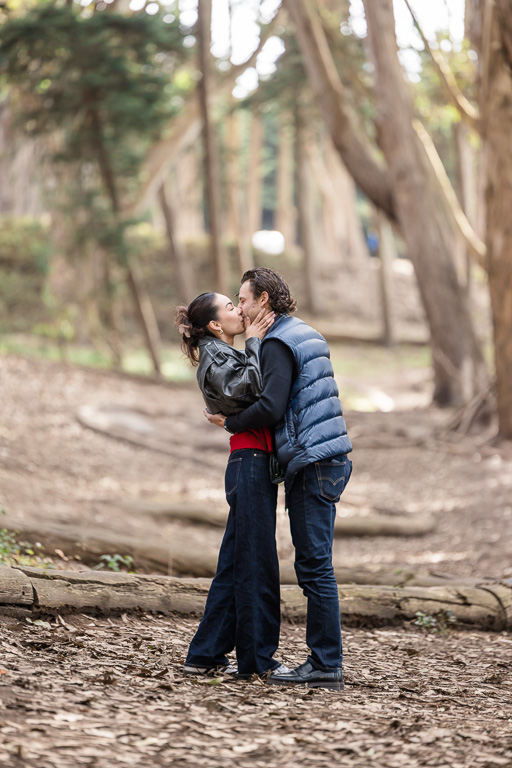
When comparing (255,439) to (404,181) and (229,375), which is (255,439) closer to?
(229,375)

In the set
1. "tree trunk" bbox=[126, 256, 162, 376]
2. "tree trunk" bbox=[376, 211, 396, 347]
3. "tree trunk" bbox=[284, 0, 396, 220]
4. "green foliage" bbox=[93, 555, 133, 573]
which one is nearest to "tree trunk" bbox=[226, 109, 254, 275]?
"tree trunk" bbox=[376, 211, 396, 347]

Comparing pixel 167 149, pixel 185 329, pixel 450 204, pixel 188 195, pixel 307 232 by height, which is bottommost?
pixel 185 329

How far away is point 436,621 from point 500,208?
663 cm

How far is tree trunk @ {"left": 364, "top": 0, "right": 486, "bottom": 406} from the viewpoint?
13.4m

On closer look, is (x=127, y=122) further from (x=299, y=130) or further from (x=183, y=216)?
(x=183, y=216)

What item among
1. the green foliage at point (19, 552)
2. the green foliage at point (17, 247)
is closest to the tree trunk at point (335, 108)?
the green foliage at point (19, 552)

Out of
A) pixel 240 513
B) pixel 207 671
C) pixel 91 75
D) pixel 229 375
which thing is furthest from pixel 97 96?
pixel 207 671

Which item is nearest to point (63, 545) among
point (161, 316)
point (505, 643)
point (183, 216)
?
point (505, 643)

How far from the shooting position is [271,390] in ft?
12.5

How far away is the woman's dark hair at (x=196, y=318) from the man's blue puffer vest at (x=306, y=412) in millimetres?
312

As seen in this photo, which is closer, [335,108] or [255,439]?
[255,439]

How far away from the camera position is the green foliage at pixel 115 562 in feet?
19.5

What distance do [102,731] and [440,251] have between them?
1194 centimetres

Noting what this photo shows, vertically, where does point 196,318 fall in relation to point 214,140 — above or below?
below
